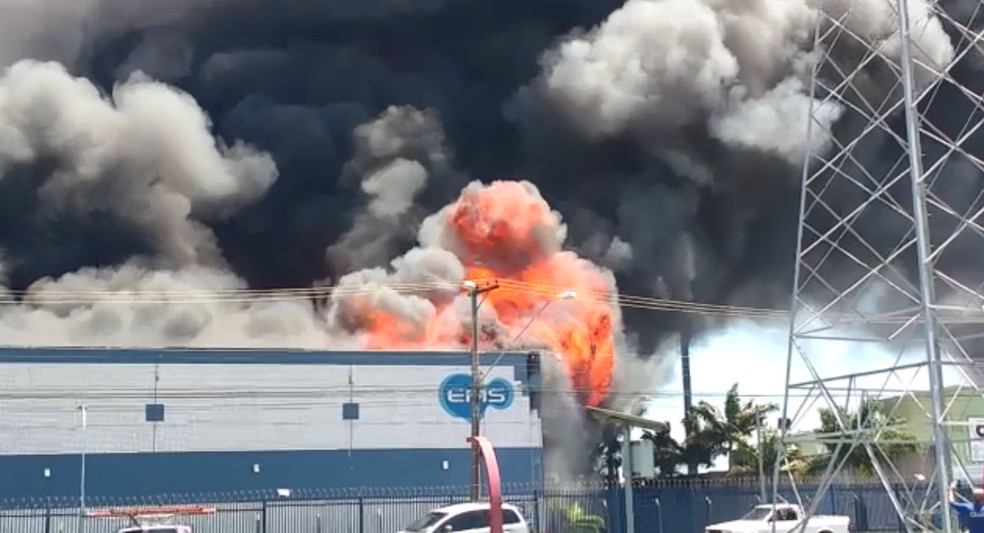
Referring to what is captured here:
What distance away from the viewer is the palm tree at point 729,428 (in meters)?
64.1

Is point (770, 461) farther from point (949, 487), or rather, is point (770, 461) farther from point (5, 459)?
point (949, 487)

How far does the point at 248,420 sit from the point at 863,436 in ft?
117

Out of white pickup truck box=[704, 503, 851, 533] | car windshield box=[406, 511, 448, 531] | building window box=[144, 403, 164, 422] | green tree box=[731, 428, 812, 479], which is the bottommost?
white pickup truck box=[704, 503, 851, 533]

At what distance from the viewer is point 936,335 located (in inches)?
717

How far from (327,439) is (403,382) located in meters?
→ 3.98

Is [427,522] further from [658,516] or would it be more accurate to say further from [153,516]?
[658,516]


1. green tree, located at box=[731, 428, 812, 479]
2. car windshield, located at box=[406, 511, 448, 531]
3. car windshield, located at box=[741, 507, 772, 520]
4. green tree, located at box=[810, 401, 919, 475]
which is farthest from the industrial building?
car windshield, located at box=[406, 511, 448, 531]

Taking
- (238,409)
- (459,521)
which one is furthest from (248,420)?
(459,521)

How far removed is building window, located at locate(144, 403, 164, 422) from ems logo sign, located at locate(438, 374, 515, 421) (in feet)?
37.7

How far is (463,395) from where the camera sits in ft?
175

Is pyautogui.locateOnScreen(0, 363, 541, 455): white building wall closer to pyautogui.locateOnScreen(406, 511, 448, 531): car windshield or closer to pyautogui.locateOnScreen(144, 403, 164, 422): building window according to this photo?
pyautogui.locateOnScreen(144, 403, 164, 422): building window

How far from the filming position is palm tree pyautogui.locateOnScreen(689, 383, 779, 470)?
6412 cm

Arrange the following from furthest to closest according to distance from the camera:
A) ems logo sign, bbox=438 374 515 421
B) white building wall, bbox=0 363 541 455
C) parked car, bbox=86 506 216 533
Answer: ems logo sign, bbox=438 374 515 421 < white building wall, bbox=0 363 541 455 < parked car, bbox=86 506 216 533

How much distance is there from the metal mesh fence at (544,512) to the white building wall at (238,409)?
11.1 meters
